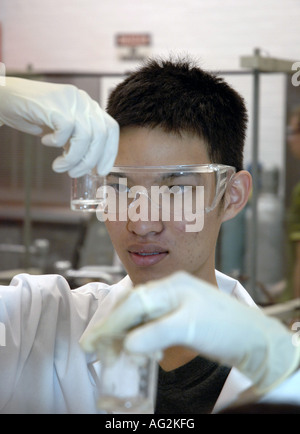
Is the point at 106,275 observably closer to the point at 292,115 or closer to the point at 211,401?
the point at 292,115

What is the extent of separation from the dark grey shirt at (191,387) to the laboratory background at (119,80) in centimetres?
143

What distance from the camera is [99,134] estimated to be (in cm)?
121

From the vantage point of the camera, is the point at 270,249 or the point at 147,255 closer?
the point at 147,255

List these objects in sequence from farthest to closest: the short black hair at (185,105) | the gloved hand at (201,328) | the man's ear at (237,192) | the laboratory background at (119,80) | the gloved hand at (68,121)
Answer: the laboratory background at (119,80)
the man's ear at (237,192)
the short black hair at (185,105)
the gloved hand at (68,121)
the gloved hand at (201,328)

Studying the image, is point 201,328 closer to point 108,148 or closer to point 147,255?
point 108,148

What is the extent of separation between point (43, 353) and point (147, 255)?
15.0 inches

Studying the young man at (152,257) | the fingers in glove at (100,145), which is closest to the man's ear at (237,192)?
the young man at (152,257)

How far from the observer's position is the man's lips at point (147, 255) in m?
1.53

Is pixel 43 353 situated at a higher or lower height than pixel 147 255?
lower

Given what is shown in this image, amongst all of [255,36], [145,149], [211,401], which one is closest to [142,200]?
[145,149]

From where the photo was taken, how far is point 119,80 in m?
3.90

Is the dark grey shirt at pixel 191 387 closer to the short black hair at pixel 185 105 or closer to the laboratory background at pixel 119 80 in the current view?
the short black hair at pixel 185 105

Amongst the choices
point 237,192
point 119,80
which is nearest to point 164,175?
point 237,192

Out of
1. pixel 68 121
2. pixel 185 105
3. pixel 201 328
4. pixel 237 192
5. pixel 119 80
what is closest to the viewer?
pixel 201 328
